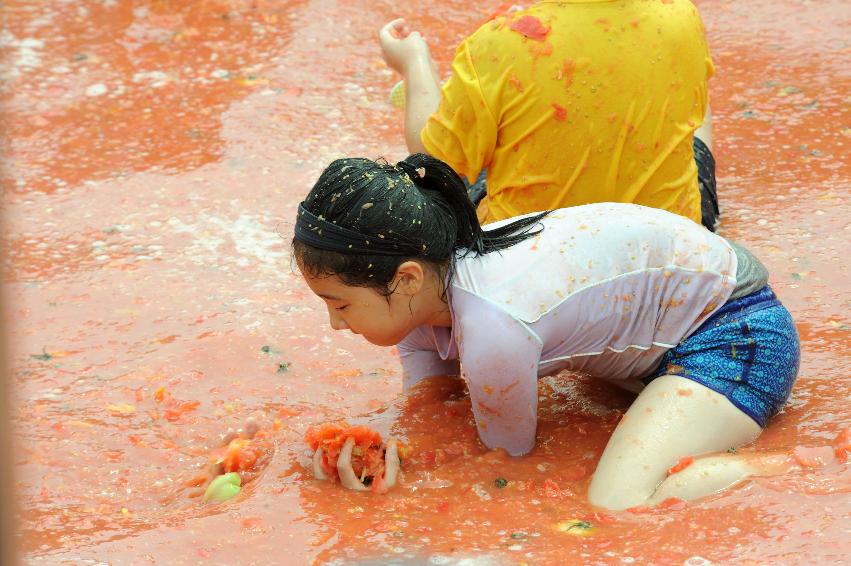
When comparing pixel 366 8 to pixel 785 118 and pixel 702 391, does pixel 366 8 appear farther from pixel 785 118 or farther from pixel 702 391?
pixel 702 391

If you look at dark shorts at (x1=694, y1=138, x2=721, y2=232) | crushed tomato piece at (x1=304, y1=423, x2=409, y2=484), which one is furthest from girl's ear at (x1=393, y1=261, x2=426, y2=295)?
dark shorts at (x1=694, y1=138, x2=721, y2=232)

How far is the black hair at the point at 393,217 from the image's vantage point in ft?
8.38

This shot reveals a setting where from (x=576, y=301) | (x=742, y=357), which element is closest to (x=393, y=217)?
(x=576, y=301)

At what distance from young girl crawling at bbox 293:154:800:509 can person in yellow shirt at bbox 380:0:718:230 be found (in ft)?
1.16

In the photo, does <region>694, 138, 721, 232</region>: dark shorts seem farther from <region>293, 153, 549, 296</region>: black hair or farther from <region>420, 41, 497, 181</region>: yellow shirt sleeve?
<region>293, 153, 549, 296</region>: black hair

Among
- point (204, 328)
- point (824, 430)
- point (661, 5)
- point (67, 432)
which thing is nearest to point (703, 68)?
point (661, 5)

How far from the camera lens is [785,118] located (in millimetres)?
4961

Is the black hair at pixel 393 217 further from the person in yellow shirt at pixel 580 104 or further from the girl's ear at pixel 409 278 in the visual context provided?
the person in yellow shirt at pixel 580 104

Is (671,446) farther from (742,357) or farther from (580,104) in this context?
(580,104)

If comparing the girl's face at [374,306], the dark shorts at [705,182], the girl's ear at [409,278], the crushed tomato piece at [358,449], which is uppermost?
the girl's ear at [409,278]

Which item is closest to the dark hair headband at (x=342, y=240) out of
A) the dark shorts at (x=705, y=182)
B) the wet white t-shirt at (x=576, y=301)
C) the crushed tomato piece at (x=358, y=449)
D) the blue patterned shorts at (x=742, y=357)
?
the wet white t-shirt at (x=576, y=301)

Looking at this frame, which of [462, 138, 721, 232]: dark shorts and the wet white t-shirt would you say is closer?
the wet white t-shirt

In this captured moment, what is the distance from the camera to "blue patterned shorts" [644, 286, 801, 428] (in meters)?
2.75

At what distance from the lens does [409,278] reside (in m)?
2.62
